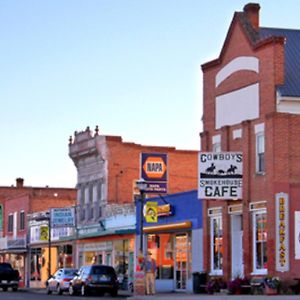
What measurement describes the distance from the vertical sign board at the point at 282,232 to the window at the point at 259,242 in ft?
3.33

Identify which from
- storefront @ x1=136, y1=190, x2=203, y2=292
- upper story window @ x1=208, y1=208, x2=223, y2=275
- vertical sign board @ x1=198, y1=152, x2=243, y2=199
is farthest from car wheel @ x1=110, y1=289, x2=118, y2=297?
vertical sign board @ x1=198, y1=152, x2=243, y2=199

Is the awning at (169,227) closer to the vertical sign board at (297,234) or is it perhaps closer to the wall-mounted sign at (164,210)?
the wall-mounted sign at (164,210)

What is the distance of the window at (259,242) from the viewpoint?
131 feet

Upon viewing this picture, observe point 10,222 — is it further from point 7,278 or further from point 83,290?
point 83,290

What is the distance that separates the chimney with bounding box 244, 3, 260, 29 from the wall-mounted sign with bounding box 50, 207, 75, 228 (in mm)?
24268

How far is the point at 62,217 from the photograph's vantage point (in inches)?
2495

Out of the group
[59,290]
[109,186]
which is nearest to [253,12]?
[59,290]

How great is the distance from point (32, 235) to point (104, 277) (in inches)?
1187

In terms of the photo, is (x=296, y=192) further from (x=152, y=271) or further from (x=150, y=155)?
(x=150, y=155)

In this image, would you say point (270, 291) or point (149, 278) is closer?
point (270, 291)

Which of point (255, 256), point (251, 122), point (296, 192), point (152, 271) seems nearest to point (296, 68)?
point (251, 122)

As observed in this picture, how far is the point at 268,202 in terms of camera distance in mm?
39438

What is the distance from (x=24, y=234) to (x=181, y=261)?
29.7 metres

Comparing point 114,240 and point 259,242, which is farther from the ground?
point 114,240
